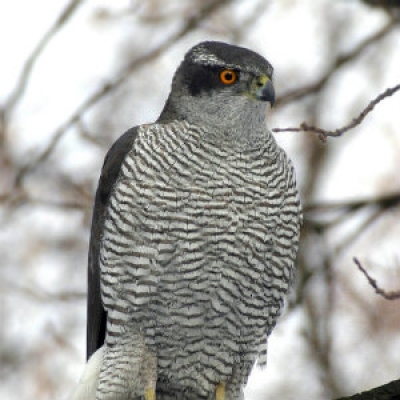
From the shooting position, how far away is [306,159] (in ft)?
34.5

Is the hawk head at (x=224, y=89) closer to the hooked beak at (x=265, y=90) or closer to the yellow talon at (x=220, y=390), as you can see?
the hooked beak at (x=265, y=90)

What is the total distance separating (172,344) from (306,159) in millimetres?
4274

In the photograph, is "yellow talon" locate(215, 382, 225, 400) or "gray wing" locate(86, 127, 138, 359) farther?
"yellow talon" locate(215, 382, 225, 400)

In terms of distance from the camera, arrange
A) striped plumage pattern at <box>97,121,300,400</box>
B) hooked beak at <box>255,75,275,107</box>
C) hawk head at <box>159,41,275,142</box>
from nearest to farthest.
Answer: striped plumage pattern at <box>97,121,300,400</box> → hooked beak at <box>255,75,275,107</box> → hawk head at <box>159,41,275,142</box>

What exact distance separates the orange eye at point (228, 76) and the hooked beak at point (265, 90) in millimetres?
184

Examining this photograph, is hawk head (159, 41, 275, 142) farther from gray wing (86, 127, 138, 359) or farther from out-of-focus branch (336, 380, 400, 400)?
out-of-focus branch (336, 380, 400, 400)

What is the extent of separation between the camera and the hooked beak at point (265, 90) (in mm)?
→ 6660

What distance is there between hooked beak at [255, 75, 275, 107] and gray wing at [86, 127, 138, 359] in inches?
35.5

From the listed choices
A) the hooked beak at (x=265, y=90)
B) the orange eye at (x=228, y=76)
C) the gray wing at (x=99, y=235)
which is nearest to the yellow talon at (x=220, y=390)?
the gray wing at (x=99, y=235)

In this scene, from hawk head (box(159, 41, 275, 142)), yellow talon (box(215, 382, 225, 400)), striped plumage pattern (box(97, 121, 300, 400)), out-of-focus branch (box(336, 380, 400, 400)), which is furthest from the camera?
yellow talon (box(215, 382, 225, 400))

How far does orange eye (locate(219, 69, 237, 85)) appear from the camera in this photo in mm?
6848

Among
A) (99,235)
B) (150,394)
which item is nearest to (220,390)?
(150,394)

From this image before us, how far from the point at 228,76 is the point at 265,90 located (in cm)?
32

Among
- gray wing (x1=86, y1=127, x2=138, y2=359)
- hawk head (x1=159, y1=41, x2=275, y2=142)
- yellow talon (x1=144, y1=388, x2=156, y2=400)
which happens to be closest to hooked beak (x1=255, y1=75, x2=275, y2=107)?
hawk head (x1=159, y1=41, x2=275, y2=142)
